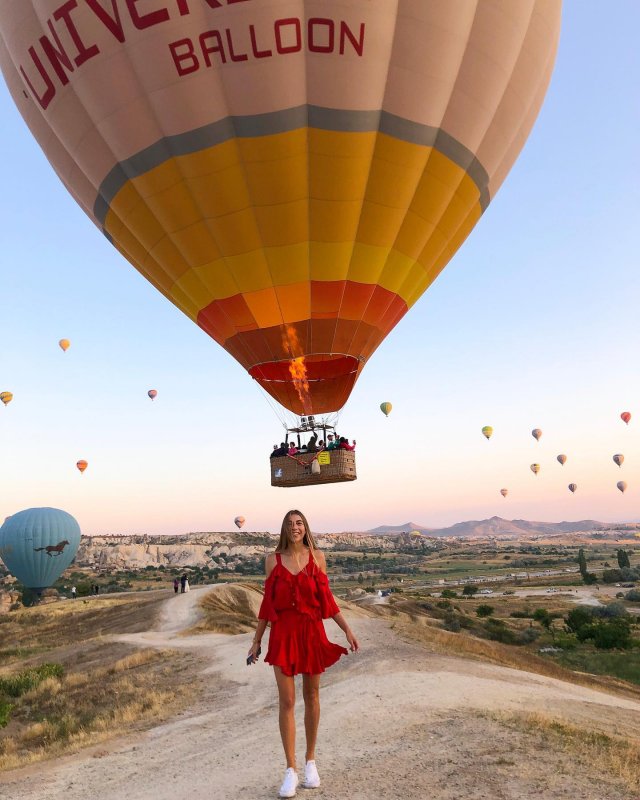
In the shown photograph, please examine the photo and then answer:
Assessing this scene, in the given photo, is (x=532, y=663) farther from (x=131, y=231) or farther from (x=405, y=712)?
(x=131, y=231)

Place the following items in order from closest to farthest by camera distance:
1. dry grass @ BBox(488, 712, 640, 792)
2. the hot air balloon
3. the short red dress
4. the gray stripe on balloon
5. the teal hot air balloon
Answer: the short red dress < dry grass @ BBox(488, 712, 640, 792) < the hot air balloon < the gray stripe on balloon < the teal hot air balloon

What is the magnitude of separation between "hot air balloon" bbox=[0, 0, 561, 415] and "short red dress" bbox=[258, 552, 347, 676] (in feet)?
34.6

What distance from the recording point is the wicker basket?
50.3ft

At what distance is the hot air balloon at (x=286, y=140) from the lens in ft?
41.1

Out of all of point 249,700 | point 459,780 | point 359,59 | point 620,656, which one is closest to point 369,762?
point 459,780

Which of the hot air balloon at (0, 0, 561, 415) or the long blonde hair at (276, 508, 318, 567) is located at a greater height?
the hot air balloon at (0, 0, 561, 415)

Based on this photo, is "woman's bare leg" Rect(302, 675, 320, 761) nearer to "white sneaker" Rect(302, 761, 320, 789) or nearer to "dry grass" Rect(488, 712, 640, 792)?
"white sneaker" Rect(302, 761, 320, 789)

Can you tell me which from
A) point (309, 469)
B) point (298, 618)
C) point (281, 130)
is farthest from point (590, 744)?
point (281, 130)

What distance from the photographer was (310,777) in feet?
17.8

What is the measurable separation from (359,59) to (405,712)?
39.9 feet

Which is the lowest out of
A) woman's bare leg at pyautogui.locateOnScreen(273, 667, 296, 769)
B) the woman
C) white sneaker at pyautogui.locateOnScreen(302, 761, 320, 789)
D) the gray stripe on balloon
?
white sneaker at pyautogui.locateOnScreen(302, 761, 320, 789)

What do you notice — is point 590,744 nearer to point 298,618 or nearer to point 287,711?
point 287,711

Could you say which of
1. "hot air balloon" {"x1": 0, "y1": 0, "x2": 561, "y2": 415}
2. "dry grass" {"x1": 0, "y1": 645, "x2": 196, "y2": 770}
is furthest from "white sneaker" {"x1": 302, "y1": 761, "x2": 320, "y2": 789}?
"hot air balloon" {"x1": 0, "y1": 0, "x2": 561, "y2": 415}

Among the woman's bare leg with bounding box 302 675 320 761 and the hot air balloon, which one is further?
the hot air balloon
